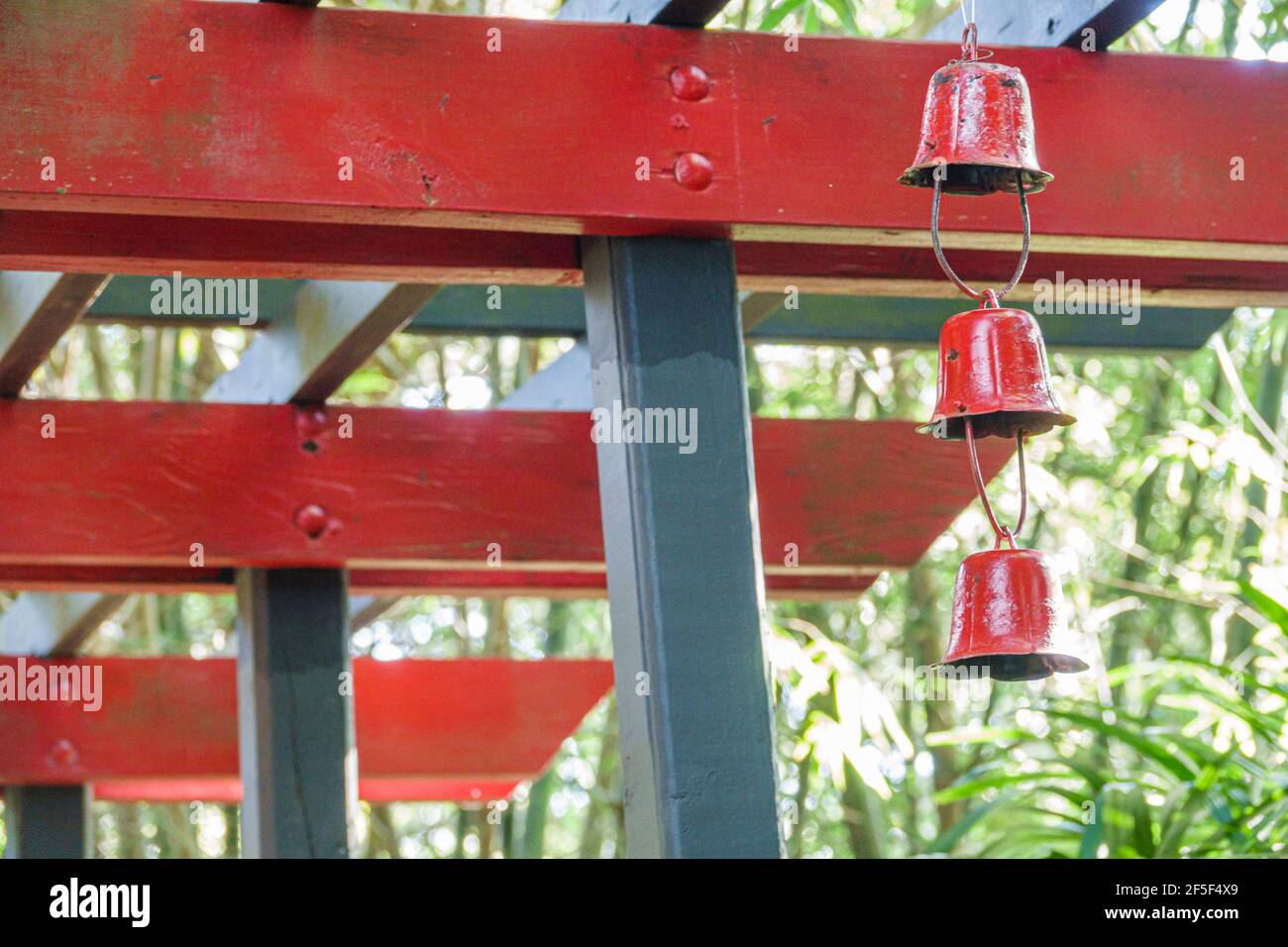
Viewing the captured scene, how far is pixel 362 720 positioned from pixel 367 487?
1.62 meters

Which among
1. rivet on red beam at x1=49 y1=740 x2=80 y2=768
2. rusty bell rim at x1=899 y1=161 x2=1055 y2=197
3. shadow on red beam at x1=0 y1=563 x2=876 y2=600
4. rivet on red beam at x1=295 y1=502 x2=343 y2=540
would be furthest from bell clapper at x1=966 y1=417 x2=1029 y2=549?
rivet on red beam at x1=49 y1=740 x2=80 y2=768

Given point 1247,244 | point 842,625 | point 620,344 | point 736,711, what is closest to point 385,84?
point 620,344

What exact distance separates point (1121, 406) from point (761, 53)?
5927 millimetres

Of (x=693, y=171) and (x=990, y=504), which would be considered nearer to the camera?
(x=990, y=504)

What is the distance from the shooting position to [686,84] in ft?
7.96

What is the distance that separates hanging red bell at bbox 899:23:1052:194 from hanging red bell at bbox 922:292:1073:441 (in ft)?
0.53

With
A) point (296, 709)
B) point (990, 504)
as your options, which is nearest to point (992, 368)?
point (990, 504)

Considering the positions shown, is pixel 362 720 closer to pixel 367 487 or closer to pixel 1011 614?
pixel 367 487

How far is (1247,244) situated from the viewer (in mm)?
2604

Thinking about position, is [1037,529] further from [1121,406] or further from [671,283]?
[671,283]

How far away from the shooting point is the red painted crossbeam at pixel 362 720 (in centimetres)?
505

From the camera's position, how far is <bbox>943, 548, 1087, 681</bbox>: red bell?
2096 millimetres

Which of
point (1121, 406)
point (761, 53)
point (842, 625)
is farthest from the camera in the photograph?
point (842, 625)

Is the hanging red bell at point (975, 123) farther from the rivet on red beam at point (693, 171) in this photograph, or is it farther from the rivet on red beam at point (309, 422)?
the rivet on red beam at point (309, 422)
